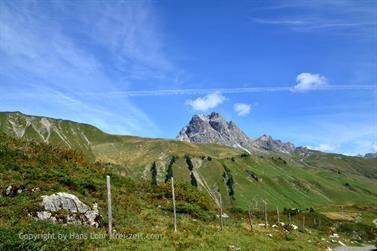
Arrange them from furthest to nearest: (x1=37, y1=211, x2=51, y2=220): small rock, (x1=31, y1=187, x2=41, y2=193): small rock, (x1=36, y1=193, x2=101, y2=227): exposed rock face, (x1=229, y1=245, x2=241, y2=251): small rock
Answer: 1. (x1=31, y1=187, x2=41, y2=193): small rock
2. (x1=229, y1=245, x2=241, y2=251): small rock
3. (x1=36, y1=193, x2=101, y2=227): exposed rock face
4. (x1=37, y1=211, x2=51, y2=220): small rock

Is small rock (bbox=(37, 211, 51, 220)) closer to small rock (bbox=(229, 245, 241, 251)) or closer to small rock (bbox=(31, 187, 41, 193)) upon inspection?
small rock (bbox=(31, 187, 41, 193))

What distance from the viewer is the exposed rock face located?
25.1 m

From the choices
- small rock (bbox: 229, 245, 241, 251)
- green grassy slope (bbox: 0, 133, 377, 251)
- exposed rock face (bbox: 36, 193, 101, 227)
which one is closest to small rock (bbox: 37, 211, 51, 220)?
exposed rock face (bbox: 36, 193, 101, 227)

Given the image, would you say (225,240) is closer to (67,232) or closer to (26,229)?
(67,232)

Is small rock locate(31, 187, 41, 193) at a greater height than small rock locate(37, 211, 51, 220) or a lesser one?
greater

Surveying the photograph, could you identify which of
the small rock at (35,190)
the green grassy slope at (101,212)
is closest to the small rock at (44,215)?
the green grassy slope at (101,212)

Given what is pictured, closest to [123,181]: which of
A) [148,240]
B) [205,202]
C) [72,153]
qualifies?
[72,153]

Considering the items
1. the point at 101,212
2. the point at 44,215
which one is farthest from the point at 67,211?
the point at 101,212

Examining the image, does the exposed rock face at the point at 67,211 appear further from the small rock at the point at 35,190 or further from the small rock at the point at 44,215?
the small rock at the point at 35,190

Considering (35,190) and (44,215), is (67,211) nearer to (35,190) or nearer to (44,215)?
(44,215)

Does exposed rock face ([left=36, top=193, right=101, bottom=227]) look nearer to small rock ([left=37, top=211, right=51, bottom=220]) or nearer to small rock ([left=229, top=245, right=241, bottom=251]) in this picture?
small rock ([left=37, top=211, right=51, bottom=220])

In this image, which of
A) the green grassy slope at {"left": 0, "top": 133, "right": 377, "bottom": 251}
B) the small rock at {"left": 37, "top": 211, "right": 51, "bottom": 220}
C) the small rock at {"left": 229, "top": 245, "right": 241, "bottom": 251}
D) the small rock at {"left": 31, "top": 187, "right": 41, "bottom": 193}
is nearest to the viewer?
the green grassy slope at {"left": 0, "top": 133, "right": 377, "bottom": 251}

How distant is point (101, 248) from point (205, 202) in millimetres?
41321

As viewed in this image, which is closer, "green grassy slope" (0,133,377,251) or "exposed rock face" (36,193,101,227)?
"green grassy slope" (0,133,377,251)
